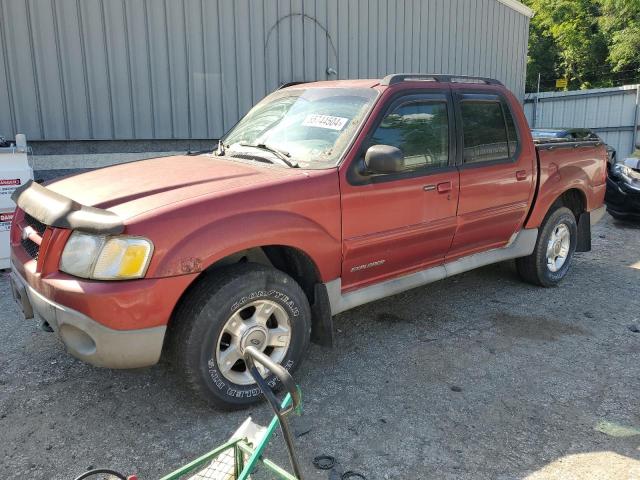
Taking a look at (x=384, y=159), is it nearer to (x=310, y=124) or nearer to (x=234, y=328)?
(x=310, y=124)

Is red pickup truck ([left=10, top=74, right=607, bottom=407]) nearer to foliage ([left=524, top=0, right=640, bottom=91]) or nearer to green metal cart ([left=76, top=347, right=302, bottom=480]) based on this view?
green metal cart ([left=76, top=347, right=302, bottom=480])

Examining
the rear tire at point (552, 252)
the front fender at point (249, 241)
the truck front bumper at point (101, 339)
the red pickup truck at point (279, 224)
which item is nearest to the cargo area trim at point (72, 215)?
the red pickup truck at point (279, 224)

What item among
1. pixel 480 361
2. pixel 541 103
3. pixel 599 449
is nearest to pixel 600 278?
pixel 480 361

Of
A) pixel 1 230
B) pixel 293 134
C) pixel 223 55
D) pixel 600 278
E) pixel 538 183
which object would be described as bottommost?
pixel 600 278

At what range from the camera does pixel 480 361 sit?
3.92 meters

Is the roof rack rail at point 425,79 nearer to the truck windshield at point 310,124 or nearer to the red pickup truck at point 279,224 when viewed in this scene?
the red pickup truck at point 279,224

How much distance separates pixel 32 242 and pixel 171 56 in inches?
215

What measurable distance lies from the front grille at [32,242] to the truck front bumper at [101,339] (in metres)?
0.36

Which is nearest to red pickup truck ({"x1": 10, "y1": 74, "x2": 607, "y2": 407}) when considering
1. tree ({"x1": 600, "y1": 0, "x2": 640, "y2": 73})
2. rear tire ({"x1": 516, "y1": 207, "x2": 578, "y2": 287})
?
rear tire ({"x1": 516, "y1": 207, "x2": 578, "y2": 287})

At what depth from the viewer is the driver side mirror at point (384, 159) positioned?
341 centimetres

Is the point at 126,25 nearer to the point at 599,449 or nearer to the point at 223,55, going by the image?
the point at 223,55

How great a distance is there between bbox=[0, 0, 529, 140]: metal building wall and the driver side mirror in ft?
17.8

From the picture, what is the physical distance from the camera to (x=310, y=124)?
3.85 m

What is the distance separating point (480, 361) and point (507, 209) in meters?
1.48
